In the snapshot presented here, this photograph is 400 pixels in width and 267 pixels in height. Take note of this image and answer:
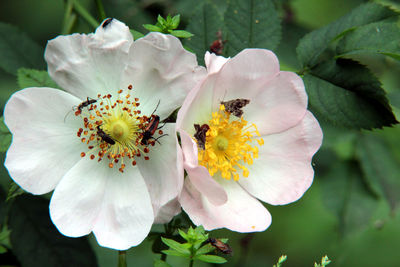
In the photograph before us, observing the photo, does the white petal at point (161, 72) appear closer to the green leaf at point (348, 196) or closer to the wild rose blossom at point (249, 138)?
the wild rose blossom at point (249, 138)

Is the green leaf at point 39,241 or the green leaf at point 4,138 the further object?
the green leaf at point 39,241

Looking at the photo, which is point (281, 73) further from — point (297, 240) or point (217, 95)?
point (297, 240)

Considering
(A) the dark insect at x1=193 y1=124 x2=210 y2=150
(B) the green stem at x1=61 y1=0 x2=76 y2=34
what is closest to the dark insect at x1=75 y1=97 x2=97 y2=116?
(A) the dark insect at x1=193 y1=124 x2=210 y2=150

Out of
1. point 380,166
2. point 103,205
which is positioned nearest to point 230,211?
point 103,205

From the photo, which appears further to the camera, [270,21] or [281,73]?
[270,21]

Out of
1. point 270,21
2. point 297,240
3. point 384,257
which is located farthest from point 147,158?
point 384,257

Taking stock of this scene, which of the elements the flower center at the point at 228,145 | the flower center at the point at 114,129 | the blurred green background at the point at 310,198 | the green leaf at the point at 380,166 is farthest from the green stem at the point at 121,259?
the green leaf at the point at 380,166
